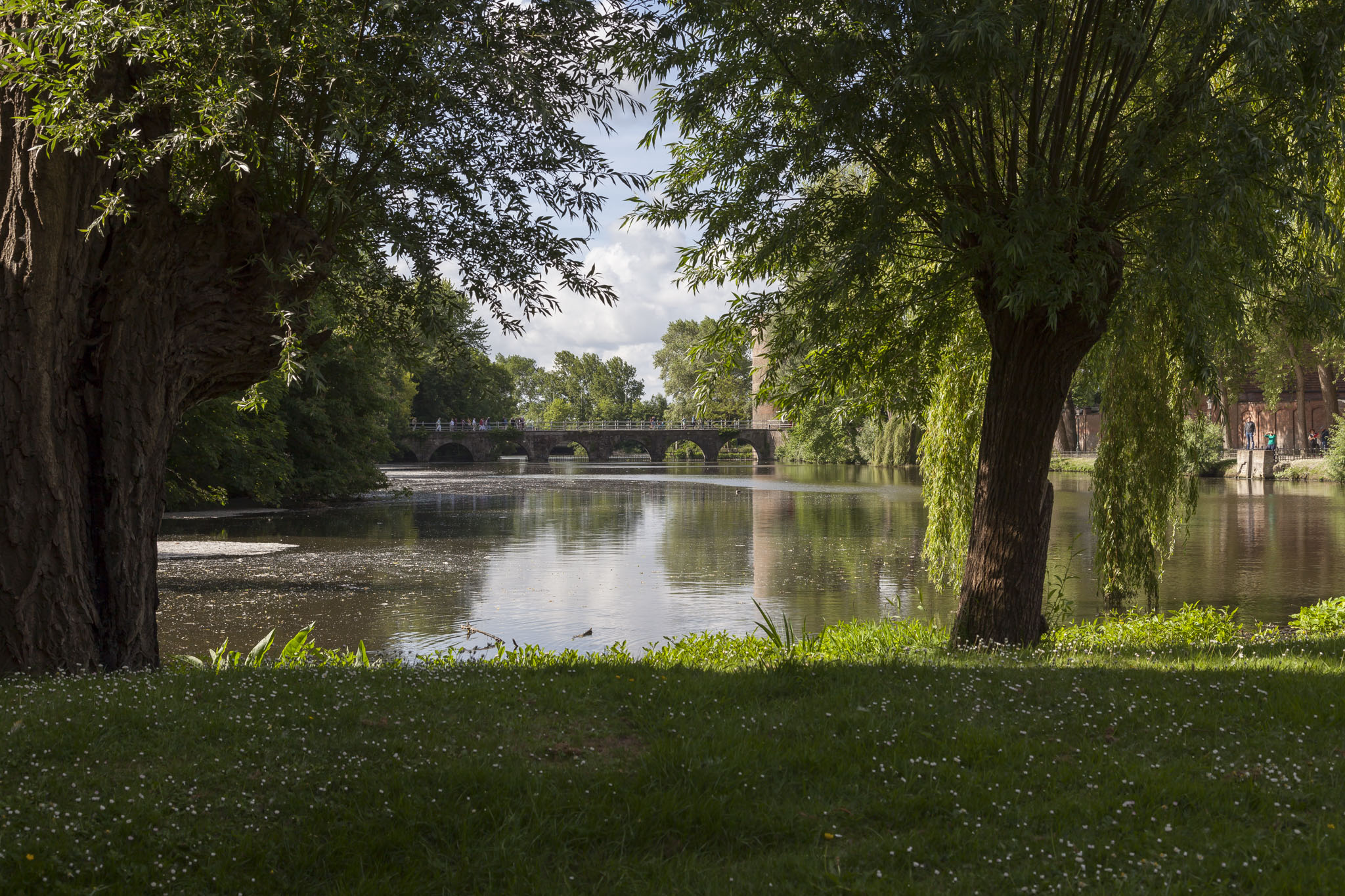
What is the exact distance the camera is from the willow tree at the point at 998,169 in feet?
23.9

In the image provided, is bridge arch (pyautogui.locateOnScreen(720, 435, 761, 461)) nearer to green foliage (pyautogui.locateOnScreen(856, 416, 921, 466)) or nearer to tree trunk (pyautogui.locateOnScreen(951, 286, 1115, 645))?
green foliage (pyautogui.locateOnScreen(856, 416, 921, 466))

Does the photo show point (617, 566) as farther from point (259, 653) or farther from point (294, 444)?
point (294, 444)

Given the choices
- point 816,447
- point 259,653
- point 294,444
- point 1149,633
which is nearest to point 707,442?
point 816,447

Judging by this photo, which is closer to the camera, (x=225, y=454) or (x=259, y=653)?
(x=259, y=653)

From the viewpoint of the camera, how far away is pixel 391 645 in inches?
500

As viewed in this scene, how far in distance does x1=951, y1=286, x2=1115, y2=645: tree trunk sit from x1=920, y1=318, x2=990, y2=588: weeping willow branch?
2831 millimetres

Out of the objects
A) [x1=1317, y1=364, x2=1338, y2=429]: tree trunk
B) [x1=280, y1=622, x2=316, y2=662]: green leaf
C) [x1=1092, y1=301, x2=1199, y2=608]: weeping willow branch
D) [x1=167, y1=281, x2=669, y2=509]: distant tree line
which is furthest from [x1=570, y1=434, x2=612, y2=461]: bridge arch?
[x1=280, y1=622, x2=316, y2=662]: green leaf

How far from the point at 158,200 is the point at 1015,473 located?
731cm

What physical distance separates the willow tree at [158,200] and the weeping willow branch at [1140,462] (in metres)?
6.95

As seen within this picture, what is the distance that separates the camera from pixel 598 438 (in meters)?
91.6

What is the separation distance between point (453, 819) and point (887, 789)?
1.87m

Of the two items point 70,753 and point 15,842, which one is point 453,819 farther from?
point 70,753

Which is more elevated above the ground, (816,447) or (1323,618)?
Result: (816,447)

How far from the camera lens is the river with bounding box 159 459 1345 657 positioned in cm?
1427
